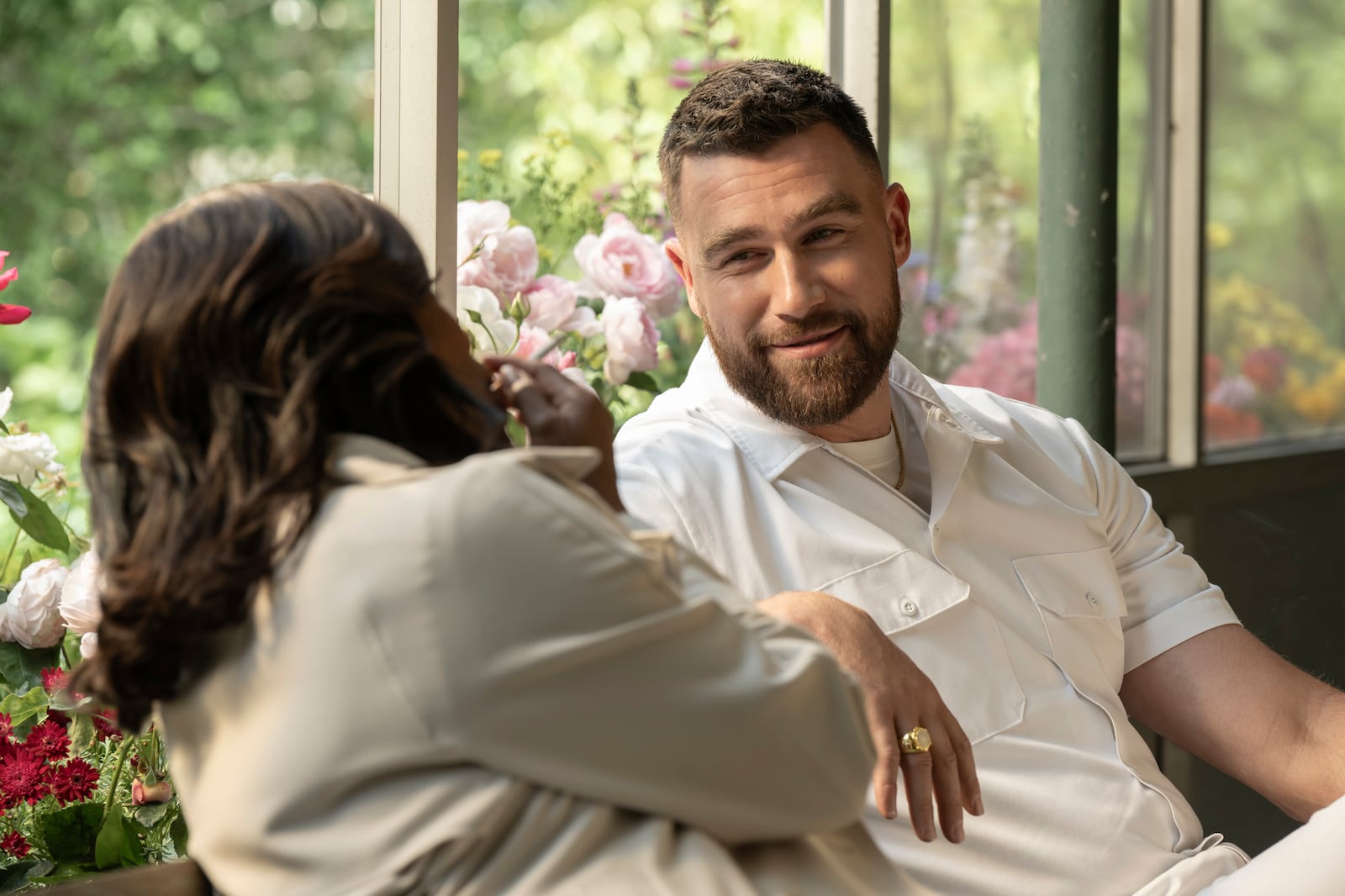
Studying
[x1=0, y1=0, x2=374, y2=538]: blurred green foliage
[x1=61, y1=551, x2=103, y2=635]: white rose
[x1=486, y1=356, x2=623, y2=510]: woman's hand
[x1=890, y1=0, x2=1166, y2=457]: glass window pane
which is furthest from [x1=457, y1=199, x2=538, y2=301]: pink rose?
[x1=0, y1=0, x2=374, y2=538]: blurred green foliage

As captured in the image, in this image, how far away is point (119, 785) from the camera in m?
1.54

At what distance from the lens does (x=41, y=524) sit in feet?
4.93

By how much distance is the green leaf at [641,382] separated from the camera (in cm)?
200

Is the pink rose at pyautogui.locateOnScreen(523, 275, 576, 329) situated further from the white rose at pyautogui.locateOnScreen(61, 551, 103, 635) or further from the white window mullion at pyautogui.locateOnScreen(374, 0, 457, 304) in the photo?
the white rose at pyautogui.locateOnScreen(61, 551, 103, 635)

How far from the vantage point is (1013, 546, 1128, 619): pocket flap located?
Result: 1.78m

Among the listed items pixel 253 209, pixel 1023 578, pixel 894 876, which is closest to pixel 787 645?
pixel 894 876

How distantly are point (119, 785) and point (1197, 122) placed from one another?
8.63ft

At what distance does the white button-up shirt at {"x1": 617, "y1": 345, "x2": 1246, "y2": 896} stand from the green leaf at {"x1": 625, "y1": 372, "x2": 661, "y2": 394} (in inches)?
4.0

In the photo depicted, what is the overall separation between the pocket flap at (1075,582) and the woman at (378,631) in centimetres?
89

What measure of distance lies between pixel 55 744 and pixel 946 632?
3.18 ft

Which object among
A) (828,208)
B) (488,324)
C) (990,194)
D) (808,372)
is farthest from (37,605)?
(990,194)

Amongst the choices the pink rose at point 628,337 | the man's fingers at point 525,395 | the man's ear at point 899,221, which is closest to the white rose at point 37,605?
the man's fingers at point 525,395

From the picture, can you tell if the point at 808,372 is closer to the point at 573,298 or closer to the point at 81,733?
the point at 573,298

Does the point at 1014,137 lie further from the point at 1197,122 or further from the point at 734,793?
the point at 734,793
